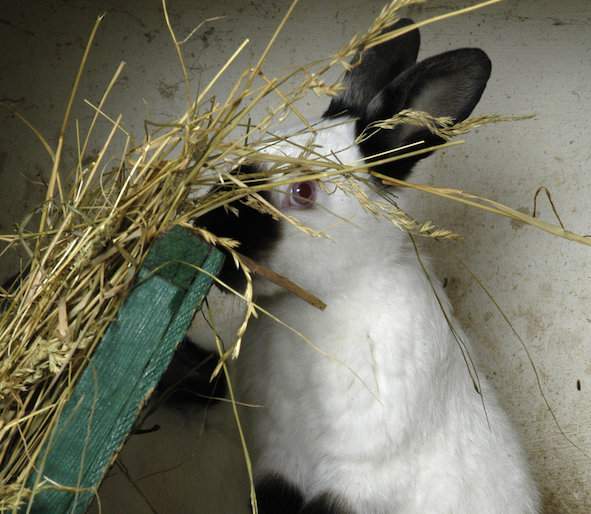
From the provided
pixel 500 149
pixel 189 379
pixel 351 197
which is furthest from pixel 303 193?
pixel 500 149

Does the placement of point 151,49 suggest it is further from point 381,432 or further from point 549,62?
point 381,432

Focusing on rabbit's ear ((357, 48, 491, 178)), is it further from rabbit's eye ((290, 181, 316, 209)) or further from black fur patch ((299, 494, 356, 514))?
black fur patch ((299, 494, 356, 514))

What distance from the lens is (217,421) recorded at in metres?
2.16

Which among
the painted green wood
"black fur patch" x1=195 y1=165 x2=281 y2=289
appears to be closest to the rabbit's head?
"black fur patch" x1=195 y1=165 x2=281 y2=289

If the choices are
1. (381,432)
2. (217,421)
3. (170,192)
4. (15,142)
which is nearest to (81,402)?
(170,192)

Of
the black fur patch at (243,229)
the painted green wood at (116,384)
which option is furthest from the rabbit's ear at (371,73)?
the painted green wood at (116,384)

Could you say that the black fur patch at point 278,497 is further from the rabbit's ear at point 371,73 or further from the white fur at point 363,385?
the rabbit's ear at point 371,73

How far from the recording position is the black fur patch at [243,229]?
1.64 meters

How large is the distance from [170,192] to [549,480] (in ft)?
6.37

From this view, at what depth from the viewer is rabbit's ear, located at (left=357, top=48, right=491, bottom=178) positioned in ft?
5.69

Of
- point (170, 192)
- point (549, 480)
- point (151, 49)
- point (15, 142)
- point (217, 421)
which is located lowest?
point (549, 480)

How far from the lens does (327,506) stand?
1812 mm

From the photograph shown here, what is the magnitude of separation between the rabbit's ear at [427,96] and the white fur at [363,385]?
0.34 feet

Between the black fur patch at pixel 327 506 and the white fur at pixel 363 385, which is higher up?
the white fur at pixel 363 385
